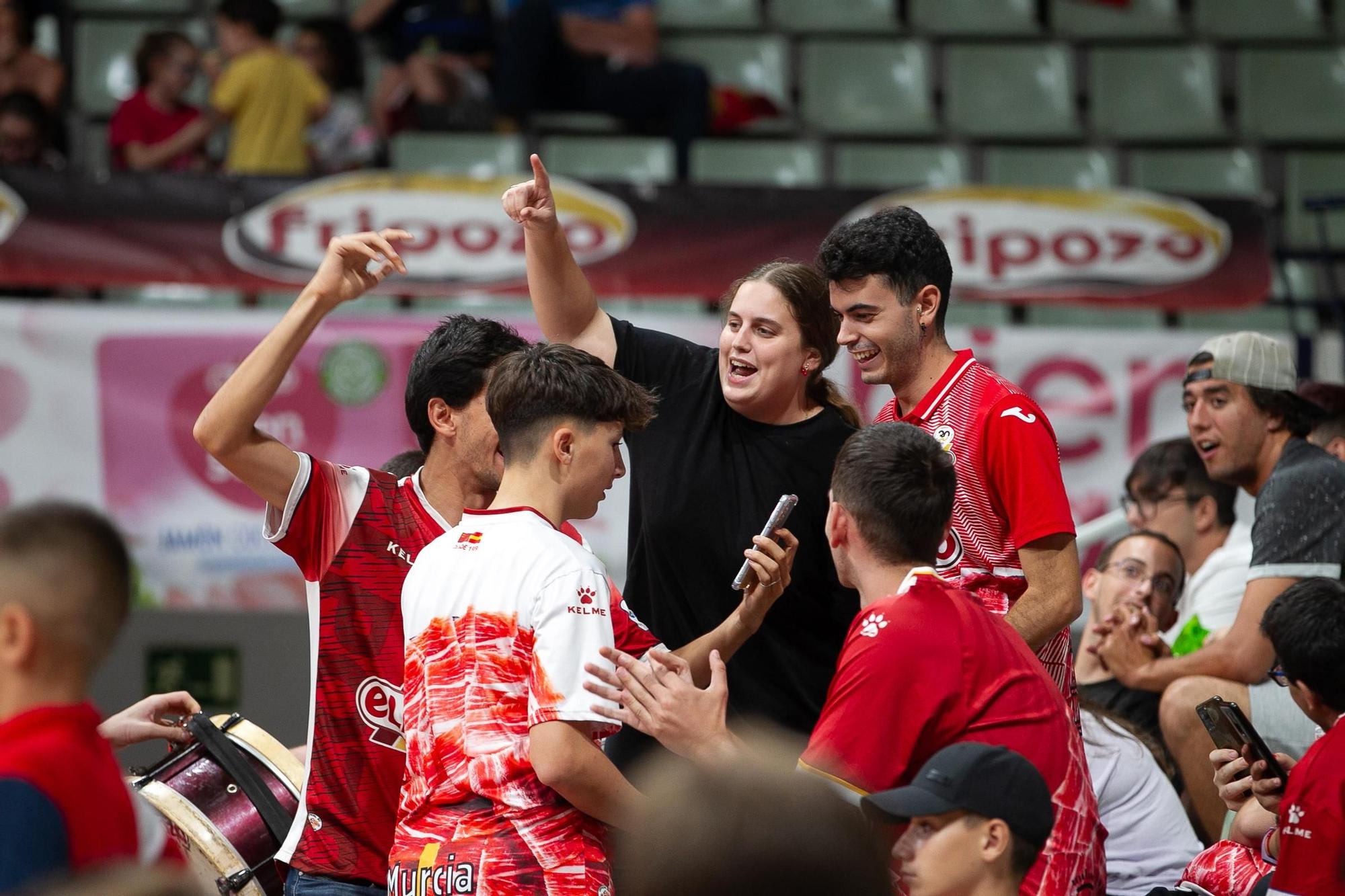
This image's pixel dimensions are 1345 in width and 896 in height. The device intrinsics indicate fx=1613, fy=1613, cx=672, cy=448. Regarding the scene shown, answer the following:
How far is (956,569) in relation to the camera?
142 inches

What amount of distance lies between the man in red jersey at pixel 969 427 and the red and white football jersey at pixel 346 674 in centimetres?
88

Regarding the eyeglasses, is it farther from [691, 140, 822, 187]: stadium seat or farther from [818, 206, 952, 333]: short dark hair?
[691, 140, 822, 187]: stadium seat

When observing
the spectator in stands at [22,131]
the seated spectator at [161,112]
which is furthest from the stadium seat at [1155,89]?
the spectator in stands at [22,131]

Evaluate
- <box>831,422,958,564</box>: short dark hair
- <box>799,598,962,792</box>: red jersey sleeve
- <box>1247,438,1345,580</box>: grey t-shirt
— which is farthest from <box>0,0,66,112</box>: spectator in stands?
<box>799,598,962,792</box>: red jersey sleeve

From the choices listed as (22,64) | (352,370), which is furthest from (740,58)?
(22,64)

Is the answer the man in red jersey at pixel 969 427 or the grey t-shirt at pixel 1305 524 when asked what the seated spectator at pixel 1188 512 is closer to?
the grey t-shirt at pixel 1305 524

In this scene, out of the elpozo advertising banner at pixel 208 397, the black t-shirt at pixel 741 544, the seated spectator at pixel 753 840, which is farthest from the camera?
the elpozo advertising banner at pixel 208 397

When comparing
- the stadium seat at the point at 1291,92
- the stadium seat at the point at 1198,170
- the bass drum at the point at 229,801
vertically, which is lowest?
the bass drum at the point at 229,801

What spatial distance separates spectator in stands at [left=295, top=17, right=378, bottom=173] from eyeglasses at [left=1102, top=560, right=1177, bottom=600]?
495cm

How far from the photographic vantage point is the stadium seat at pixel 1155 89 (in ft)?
33.6

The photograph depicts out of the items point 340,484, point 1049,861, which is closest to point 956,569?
point 1049,861

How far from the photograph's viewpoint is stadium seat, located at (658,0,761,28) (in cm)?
1056

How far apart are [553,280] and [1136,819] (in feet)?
7.68

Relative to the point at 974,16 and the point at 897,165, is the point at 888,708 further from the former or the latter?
the point at 974,16
